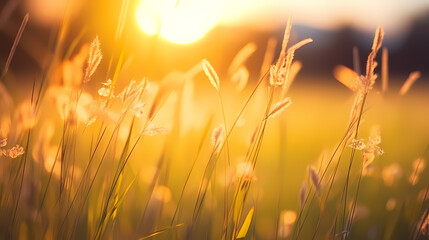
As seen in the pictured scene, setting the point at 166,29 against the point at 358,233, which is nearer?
the point at 166,29

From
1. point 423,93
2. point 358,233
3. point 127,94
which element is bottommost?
point 358,233

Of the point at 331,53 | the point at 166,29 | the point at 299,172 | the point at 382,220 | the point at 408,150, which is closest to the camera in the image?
the point at 166,29

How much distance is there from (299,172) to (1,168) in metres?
1.88

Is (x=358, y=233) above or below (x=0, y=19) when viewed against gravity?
below

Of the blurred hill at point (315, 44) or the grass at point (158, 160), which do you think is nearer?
the grass at point (158, 160)

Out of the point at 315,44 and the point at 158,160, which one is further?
the point at 315,44

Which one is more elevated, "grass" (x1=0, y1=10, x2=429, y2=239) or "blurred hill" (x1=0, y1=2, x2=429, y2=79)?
"blurred hill" (x1=0, y1=2, x2=429, y2=79)

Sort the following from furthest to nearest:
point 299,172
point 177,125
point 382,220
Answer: point 299,172
point 382,220
point 177,125

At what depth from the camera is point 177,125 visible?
1.23 metres

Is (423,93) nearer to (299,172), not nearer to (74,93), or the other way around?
(299,172)

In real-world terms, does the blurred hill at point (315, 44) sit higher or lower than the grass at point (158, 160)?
higher

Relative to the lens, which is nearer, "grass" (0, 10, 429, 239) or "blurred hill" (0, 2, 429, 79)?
"grass" (0, 10, 429, 239)

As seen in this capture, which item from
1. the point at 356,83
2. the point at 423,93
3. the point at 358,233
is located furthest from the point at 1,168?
the point at 423,93

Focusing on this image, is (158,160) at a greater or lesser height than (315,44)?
lesser
